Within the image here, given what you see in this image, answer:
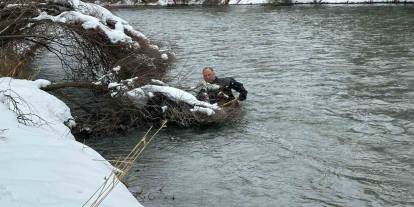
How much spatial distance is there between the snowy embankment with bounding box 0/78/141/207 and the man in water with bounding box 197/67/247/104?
17.7 feet

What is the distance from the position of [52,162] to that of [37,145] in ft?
1.73

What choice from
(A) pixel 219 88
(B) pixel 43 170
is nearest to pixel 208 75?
(A) pixel 219 88

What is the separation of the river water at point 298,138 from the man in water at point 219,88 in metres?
0.50

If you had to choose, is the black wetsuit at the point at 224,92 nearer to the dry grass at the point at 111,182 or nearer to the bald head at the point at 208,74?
the bald head at the point at 208,74

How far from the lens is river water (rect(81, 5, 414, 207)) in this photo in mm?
7496

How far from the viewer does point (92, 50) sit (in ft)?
40.4

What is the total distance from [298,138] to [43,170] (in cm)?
607

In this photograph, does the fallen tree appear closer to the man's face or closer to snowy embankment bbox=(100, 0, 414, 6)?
the man's face

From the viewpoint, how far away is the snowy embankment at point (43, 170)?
13.3ft

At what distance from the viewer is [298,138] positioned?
989 cm

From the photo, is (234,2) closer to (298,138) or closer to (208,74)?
(208,74)

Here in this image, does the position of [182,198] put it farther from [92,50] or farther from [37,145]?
[92,50]

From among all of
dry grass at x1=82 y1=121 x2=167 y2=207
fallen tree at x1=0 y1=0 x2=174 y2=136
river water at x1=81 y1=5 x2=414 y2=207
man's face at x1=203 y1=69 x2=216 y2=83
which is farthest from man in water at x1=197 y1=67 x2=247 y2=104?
dry grass at x1=82 y1=121 x2=167 y2=207

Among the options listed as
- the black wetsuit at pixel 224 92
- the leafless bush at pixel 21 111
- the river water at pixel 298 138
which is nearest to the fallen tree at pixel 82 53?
the river water at pixel 298 138
